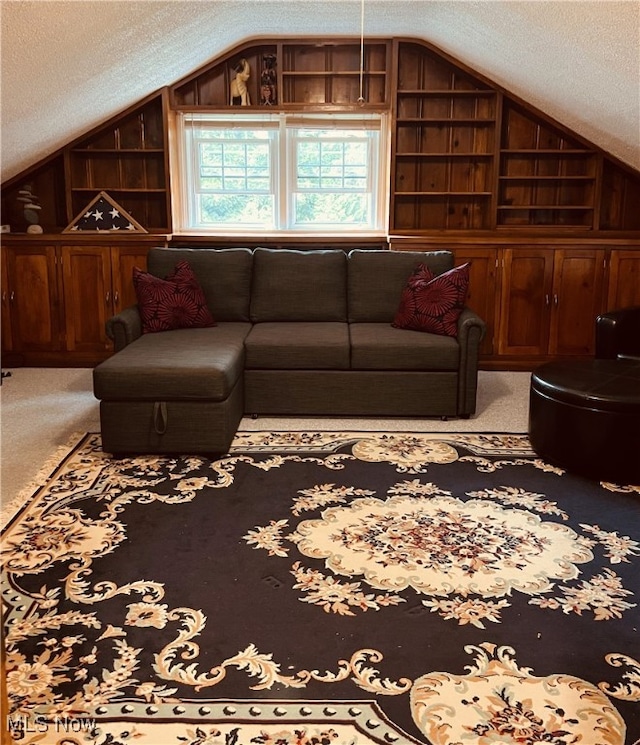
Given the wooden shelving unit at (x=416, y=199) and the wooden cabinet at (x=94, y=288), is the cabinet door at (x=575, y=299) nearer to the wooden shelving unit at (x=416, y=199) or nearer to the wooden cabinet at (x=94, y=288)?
the wooden shelving unit at (x=416, y=199)

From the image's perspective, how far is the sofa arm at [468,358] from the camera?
4113 mm

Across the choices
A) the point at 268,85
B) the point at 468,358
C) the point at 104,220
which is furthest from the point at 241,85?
the point at 468,358

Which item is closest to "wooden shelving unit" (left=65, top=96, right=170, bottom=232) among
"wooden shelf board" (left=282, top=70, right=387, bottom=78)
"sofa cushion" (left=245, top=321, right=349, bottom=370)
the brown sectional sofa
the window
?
the window

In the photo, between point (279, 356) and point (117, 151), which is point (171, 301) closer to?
point (279, 356)

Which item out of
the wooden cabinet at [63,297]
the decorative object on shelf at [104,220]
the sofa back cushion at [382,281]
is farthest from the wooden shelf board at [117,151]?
the sofa back cushion at [382,281]

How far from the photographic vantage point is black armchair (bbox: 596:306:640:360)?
4.05 m

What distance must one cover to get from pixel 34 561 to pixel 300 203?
398 centimetres

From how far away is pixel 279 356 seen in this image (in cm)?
419

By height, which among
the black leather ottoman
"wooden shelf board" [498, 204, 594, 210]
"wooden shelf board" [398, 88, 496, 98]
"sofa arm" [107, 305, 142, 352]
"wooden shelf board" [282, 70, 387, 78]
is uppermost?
"wooden shelf board" [282, 70, 387, 78]

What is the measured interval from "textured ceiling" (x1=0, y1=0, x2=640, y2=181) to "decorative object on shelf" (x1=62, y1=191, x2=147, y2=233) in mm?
524

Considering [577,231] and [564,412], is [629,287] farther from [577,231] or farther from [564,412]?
[564,412]

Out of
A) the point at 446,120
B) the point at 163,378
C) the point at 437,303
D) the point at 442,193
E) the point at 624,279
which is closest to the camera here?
the point at 163,378

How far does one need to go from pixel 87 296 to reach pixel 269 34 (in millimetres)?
2353

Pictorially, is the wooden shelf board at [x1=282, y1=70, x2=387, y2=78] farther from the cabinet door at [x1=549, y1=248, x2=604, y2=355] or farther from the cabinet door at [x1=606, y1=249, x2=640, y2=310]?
the cabinet door at [x1=606, y1=249, x2=640, y2=310]
